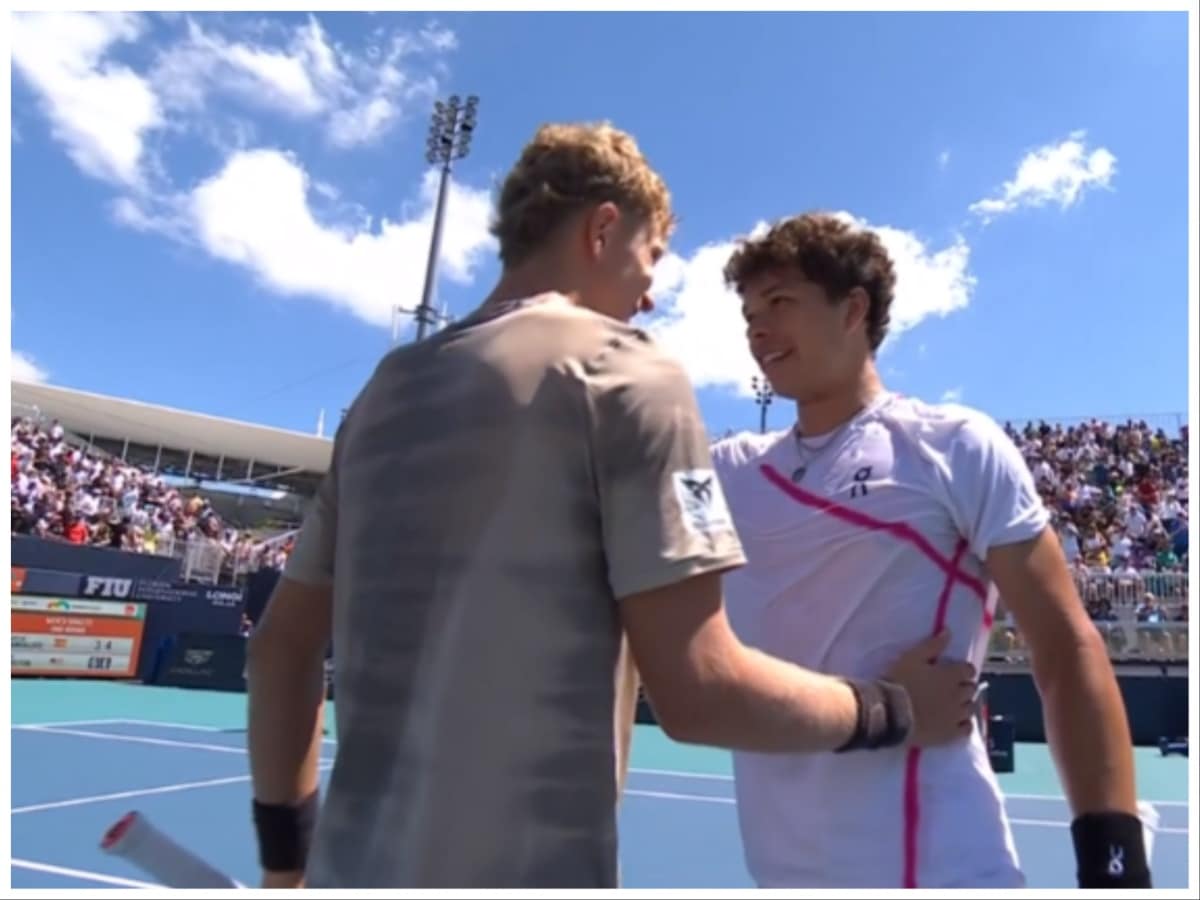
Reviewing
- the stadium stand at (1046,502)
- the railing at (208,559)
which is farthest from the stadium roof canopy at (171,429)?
the railing at (208,559)

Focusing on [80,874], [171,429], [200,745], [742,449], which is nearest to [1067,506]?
[200,745]

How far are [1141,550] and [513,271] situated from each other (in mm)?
19560

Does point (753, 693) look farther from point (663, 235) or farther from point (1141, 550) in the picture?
point (1141, 550)

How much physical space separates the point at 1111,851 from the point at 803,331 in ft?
3.10

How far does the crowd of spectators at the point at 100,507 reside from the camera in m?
20.6

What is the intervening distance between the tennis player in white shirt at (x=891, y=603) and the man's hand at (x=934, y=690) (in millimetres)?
81

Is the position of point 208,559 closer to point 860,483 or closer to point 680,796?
point 680,796

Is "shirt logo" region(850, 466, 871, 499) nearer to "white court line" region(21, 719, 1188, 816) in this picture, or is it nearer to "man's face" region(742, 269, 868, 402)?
"man's face" region(742, 269, 868, 402)

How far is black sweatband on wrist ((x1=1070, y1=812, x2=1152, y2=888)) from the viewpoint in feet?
5.08

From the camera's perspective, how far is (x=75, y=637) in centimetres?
1747

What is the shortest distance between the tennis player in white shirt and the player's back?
513mm

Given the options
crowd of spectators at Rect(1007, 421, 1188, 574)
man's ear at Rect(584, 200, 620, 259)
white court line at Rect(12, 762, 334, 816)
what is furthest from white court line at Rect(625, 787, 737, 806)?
crowd of spectators at Rect(1007, 421, 1188, 574)

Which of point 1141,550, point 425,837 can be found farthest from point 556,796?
point 1141,550

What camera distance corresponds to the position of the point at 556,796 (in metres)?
1.26
